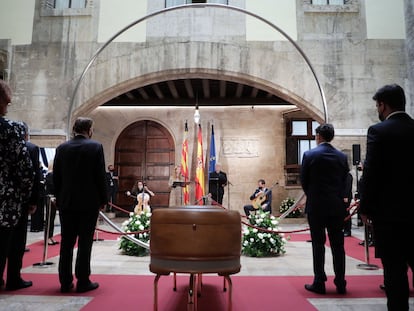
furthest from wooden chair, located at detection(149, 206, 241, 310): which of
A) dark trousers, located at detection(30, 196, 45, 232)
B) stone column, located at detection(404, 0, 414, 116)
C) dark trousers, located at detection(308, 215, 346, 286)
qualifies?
stone column, located at detection(404, 0, 414, 116)

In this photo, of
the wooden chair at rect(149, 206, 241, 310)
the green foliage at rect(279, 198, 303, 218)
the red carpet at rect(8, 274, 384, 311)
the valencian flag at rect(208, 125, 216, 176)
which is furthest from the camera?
the valencian flag at rect(208, 125, 216, 176)

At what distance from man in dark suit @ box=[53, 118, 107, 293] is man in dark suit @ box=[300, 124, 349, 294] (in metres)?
1.87

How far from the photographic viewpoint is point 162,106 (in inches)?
504

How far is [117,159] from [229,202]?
421 centimetres

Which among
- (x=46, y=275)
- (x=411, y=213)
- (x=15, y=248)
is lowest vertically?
(x=46, y=275)

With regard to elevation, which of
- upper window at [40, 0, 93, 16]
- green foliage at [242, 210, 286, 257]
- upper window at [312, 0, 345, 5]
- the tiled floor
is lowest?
the tiled floor

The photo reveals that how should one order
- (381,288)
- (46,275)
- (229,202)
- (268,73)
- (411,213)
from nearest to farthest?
1. (411,213)
2. (381,288)
3. (46,275)
4. (268,73)
5. (229,202)

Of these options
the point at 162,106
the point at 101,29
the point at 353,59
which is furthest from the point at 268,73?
the point at 162,106

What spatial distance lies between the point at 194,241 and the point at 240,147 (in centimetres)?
1059

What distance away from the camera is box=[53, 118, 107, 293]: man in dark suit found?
3.09 meters

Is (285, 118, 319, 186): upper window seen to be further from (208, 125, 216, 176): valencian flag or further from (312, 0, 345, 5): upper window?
(312, 0, 345, 5): upper window

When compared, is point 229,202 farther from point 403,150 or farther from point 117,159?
point 403,150

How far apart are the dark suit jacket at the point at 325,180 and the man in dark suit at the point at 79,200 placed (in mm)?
1851

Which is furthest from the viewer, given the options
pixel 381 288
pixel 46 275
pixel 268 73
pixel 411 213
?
pixel 268 73
